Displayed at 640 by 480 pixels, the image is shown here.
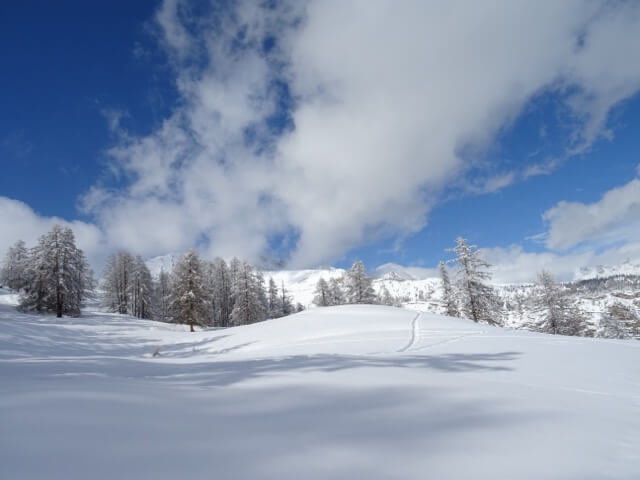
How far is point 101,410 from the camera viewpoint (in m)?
2.92

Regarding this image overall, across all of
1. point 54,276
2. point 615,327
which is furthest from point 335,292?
point 54,276

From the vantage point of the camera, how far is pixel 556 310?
3072cm

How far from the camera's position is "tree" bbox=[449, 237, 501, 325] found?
30.0 meters

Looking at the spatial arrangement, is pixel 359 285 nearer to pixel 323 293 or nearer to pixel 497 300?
pixel 323 293

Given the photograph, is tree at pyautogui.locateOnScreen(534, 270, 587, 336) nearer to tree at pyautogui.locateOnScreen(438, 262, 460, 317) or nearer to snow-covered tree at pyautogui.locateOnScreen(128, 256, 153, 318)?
tree at pyautogui.locateOnScreen(438, 262, 460, 317)

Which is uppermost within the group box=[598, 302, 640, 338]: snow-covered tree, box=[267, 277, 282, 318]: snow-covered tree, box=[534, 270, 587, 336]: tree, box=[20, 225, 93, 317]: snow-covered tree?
box=[20, 225, 93, 317]: snow-covered tree

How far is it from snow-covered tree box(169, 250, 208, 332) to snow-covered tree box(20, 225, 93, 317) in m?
10.0

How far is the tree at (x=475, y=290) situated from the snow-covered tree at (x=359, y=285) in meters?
14.0

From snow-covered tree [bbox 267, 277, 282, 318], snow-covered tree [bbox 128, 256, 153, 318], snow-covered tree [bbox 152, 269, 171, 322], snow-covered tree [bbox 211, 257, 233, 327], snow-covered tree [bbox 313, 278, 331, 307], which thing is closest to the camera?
snow-covered tree [bbox 128, 256, 153, 318]

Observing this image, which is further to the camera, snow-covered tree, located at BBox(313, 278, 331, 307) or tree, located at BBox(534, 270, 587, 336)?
snow-covered tree, located at BBox(313, 278, 331, 307)

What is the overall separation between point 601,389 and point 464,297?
26837 mm

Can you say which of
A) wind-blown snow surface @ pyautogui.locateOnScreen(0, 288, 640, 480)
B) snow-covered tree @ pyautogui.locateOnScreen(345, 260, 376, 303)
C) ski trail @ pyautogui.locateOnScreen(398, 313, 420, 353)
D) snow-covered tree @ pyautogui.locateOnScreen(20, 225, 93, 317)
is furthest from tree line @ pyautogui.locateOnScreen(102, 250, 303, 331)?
wind-blown snow surface @ pyautogui.locateOnScreen(0, 288, 640, 480)

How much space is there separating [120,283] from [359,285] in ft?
117

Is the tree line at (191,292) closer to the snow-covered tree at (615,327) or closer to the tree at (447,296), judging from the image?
the tree at (447,296)
